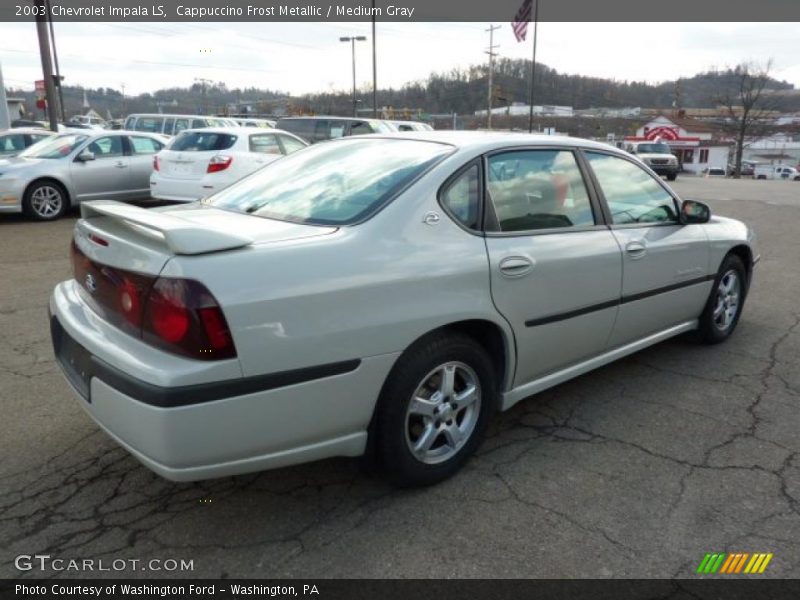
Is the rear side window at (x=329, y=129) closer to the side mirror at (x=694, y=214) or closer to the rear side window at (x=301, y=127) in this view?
the rear side window at (x=301, y=127)

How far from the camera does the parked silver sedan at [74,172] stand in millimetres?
9719

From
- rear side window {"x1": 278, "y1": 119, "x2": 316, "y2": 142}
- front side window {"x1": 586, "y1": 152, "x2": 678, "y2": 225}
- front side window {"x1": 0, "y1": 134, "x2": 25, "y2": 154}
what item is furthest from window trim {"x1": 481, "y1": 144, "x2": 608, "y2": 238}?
rear side window {"x1": 278, "y1": 119, "x2": 316, "y2": 142}

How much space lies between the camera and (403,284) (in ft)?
8.21

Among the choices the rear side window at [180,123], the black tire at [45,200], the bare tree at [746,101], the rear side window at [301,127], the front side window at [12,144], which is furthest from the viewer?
the bare tree at [746,101]

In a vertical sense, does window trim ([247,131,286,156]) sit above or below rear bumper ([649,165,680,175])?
above

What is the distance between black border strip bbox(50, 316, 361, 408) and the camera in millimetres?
2072

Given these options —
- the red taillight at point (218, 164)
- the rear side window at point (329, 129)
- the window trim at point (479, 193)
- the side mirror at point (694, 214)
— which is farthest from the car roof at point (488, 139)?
the rear side window at point (329, 129)

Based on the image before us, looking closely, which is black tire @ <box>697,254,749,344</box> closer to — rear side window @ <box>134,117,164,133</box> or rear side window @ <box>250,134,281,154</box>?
rear side window @ <box>250,134,281,154</box>

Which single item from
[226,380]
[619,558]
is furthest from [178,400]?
[619,558]

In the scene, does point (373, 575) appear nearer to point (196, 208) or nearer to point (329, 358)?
point (329, 358)

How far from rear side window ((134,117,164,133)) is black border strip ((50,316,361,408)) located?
69.6 ft
